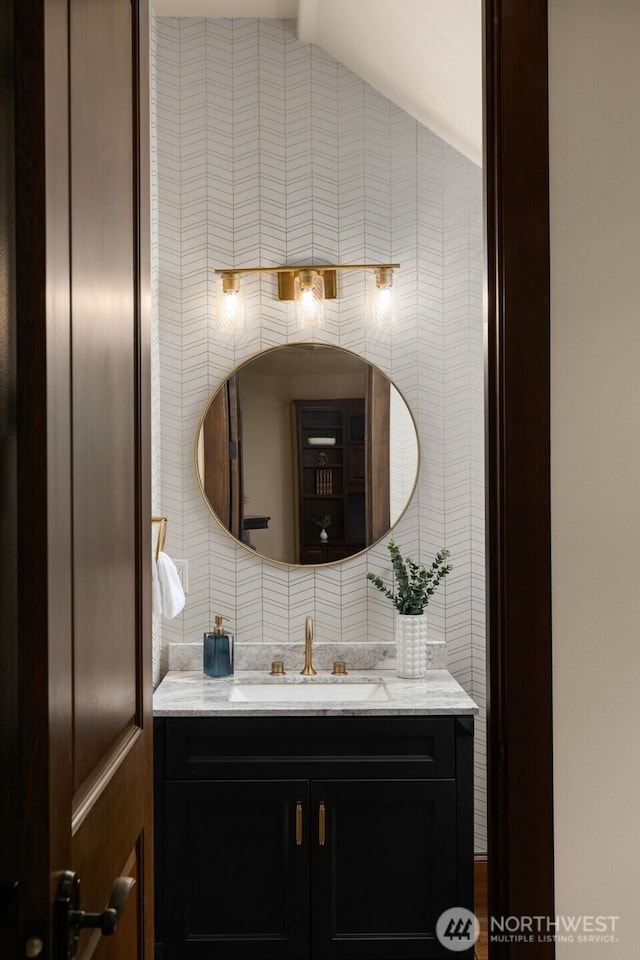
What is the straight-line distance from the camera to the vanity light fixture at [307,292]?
9.75 ft

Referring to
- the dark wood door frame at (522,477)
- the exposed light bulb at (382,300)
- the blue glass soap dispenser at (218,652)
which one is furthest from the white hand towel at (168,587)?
the dark wood door frame at (522,477)

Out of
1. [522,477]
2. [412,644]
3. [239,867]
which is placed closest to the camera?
[522,477]

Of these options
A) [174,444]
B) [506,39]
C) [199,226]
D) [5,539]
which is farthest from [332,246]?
[5,539]

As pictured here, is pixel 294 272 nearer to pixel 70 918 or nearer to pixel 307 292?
pixel 307 292

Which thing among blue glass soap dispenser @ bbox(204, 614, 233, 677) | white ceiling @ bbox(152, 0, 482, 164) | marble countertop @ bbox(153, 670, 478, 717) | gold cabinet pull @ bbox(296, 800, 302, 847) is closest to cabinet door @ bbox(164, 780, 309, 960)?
gold cabinet pull @ bbox(296, 800, 302, 847)

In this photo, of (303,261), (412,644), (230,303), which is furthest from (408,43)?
(412,644)

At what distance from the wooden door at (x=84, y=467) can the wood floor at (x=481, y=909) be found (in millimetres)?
1671

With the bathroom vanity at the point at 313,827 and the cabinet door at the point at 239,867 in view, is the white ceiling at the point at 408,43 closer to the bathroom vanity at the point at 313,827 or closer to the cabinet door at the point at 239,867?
the bathroom vanity at the point at 313,827

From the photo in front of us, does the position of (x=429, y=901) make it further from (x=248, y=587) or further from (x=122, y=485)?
(x=122, y=485)

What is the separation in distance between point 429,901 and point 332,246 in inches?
85.6

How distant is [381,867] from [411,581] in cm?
95

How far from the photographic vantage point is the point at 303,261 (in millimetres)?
3057

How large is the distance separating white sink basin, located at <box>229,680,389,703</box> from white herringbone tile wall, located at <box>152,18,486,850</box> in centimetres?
23

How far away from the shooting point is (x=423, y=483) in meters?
3.05
